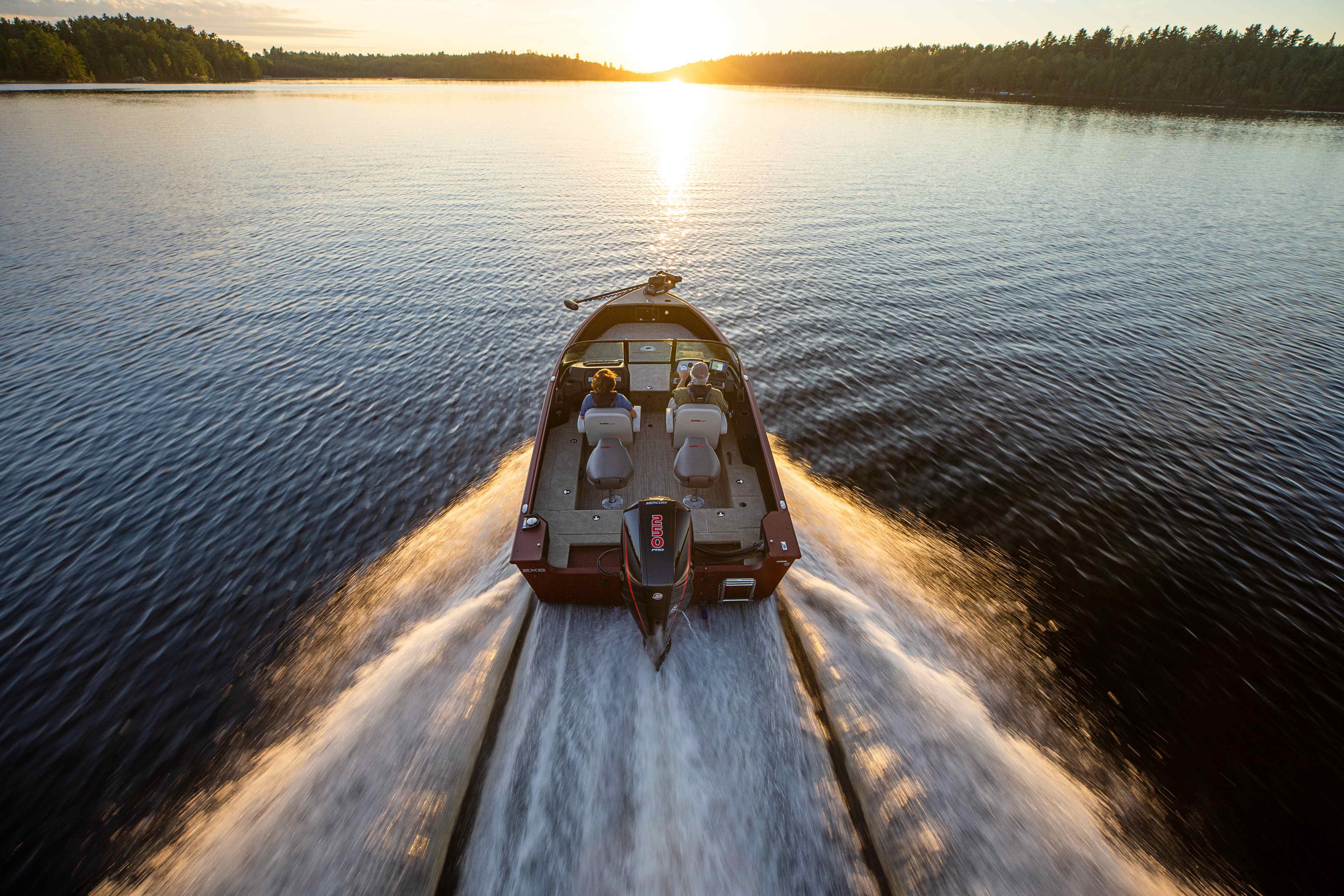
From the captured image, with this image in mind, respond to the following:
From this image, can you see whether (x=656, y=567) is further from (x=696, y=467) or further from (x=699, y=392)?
(x=699, y=392)

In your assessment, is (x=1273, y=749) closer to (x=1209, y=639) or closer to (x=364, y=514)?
(x=1209, y=639)

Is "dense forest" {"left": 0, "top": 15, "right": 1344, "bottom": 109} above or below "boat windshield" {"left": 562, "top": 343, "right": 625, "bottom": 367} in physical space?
above

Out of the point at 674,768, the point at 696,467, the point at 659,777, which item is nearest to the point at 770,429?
the point at 696,467

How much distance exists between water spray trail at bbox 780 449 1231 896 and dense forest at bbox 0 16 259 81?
172 m

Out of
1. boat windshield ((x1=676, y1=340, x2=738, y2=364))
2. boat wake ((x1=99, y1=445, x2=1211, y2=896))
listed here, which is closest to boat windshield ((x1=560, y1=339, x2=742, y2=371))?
boat windshield ((x1=676, y1=340, x2=738, y2=364))

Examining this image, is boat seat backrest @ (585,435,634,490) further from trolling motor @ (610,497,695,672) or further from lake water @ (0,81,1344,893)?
lake water @ (0,81,1344,893)

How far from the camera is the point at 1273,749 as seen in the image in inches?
262

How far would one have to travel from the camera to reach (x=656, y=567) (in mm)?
6051

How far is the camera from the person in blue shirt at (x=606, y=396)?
841cm

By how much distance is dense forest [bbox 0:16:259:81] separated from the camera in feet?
327

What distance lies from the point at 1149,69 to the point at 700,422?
478 feet

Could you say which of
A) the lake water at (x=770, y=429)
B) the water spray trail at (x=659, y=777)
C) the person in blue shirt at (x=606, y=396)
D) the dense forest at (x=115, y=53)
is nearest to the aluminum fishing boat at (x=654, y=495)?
the person in blue shirt at (x=606, y=396)

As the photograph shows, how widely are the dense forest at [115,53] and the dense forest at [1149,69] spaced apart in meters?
171

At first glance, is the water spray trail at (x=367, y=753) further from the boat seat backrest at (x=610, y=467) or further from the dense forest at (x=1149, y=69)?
the dense forest at (x=1149, y=69)
